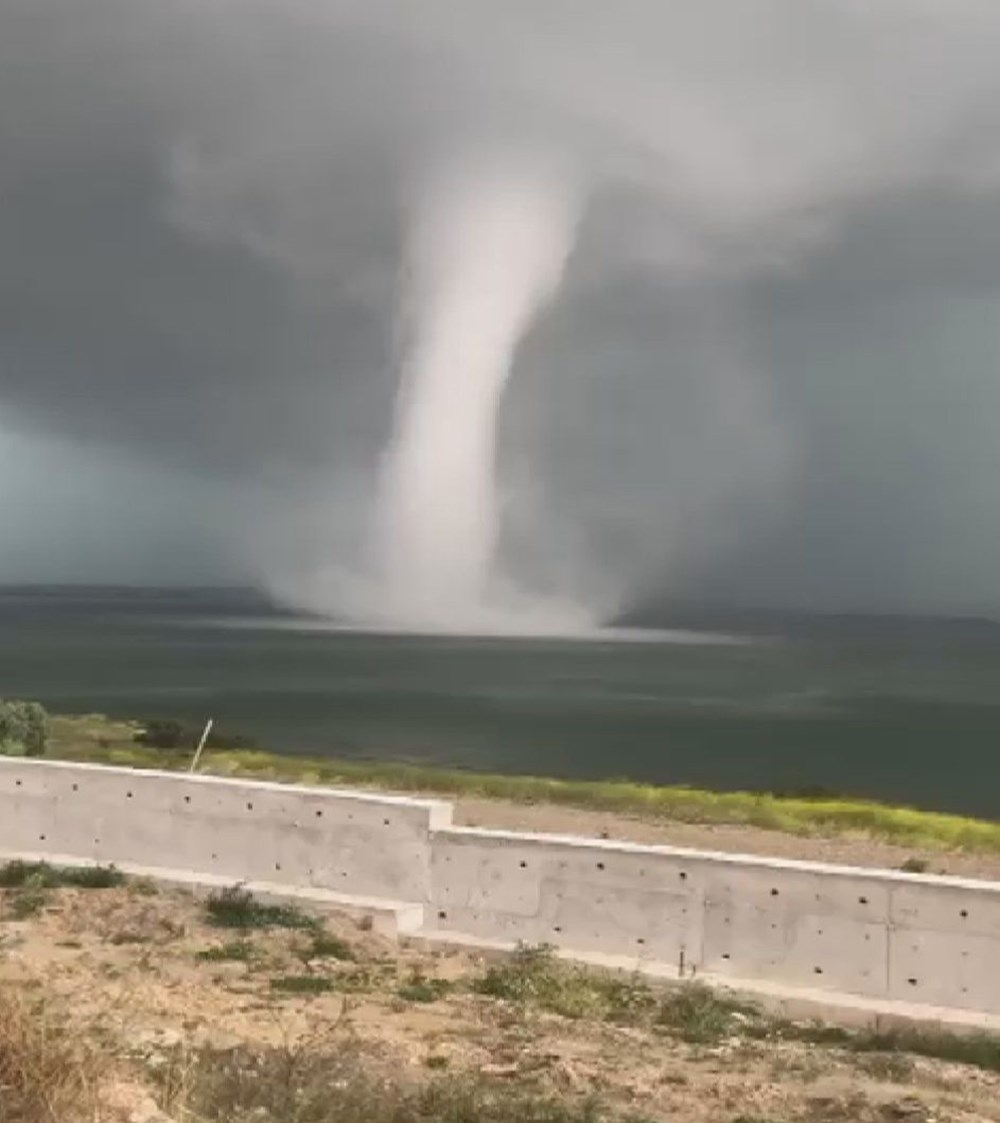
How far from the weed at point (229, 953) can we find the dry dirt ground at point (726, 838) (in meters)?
12.2

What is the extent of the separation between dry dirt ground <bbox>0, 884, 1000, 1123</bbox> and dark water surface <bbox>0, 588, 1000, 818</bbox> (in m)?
32.3

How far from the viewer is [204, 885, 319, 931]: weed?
14234 mm

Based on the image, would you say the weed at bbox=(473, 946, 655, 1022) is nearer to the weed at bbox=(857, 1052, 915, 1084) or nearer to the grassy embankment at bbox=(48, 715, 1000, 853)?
the weed at bbox=(857, 1052, 915, 1084)

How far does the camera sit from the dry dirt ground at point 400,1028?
912 cm

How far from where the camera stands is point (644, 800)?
106 feet

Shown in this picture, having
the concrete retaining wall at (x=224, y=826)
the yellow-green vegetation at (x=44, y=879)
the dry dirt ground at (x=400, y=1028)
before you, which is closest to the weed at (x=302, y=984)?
the dry dirt ground at (x=400, y=1028)

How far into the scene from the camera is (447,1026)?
11.1 m

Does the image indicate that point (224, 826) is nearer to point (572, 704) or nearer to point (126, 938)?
point (126, 938)

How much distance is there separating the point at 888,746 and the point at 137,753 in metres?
36.4

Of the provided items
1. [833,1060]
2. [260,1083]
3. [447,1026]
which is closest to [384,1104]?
[260,1083]

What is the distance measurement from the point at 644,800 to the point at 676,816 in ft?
6.30

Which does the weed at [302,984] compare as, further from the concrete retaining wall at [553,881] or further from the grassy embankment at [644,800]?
the grassy embankment at [644,800]

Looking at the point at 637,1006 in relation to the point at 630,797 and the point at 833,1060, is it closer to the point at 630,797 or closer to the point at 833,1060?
the point at 833,1060

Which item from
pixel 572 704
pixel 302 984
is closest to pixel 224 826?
pixel 302 984
